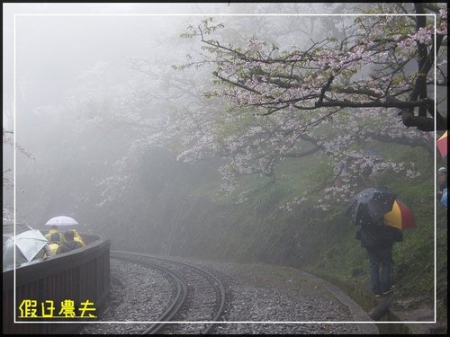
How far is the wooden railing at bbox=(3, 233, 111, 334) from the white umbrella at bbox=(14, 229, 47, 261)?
46cm

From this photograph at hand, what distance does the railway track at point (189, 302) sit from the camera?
29.0ft

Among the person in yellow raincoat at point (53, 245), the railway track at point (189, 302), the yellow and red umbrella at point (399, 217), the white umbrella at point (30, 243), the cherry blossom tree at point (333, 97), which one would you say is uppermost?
the cherry blossom tree at point (333, 97)

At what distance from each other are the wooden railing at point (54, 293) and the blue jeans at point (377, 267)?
5562mm

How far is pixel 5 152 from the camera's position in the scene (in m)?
46.0

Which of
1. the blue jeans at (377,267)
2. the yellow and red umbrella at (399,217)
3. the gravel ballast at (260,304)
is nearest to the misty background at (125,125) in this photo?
the gravel ballast at (260,304)

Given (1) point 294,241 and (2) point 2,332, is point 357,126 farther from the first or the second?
(2) point 2,332

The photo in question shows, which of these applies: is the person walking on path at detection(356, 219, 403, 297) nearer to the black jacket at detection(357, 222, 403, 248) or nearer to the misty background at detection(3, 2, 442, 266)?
the black jacket at detection(357, 222, 403, 248)

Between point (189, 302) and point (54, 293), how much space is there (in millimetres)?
3894

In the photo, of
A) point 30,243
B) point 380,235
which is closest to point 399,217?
point 380,235

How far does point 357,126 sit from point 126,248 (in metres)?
16.4

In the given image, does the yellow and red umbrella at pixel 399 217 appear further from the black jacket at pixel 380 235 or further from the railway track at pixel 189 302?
the railway track at pixel 189 302

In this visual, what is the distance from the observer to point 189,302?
11.2 m

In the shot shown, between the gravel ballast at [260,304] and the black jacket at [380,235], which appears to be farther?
the black jacket at [380,235]

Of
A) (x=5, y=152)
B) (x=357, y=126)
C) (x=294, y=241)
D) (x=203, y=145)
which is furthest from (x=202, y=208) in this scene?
(x=5, y=152)
